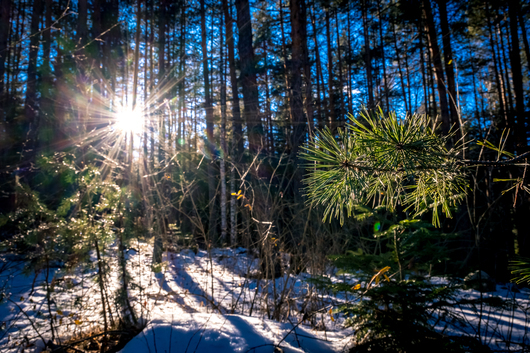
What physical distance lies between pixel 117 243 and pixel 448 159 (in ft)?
8.19

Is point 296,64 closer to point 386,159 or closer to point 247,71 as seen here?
point 247,71

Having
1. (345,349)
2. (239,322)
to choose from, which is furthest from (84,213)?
(345,349)

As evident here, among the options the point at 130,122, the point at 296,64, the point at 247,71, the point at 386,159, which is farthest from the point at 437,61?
the point at 386,159

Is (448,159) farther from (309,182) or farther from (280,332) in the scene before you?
(280,332)

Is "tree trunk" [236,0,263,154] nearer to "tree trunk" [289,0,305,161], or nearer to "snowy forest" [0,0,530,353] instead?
"snowy forest" [0,0,530,353]

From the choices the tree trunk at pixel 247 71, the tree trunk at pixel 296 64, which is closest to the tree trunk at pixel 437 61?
the tree trunk at pixel 296 64

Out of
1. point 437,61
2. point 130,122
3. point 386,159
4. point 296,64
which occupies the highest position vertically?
point 437,61

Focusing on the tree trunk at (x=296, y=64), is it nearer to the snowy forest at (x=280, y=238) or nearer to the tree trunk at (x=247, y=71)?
the snowy forest at (x=280, y=238)

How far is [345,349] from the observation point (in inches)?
78.8

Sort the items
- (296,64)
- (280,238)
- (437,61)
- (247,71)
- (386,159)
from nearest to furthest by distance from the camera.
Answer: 1. (386,159)
2. (280,238)
3. (296,64)
4. (437,61)
5. (247,71)

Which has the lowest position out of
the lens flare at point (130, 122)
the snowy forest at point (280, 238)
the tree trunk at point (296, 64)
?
the snowy forest at point (280, 238)

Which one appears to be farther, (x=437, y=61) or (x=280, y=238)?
(x=437, y=61)

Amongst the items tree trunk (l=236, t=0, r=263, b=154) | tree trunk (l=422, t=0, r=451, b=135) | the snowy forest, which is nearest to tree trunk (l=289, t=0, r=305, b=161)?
the snowy forest

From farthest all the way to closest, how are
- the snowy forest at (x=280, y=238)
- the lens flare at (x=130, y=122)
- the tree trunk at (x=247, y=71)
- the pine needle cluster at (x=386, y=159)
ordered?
the tree trunk at (x=247, y=71) < the lens flare at (x=130, y=122) < the snowy forest at (x=280, y=238) < the pine needle cluster at (x=386, y=159)
